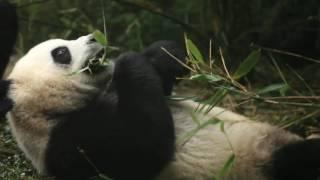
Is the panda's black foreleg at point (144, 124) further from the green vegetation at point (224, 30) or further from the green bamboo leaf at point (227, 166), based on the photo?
the green vegetation at point (224, 30)

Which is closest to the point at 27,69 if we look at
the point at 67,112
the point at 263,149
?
the point at 67,112

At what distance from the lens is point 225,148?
372 centimetres

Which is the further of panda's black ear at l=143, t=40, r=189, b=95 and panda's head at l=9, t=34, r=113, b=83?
panda's black ear at l=143, t=40, r=189, b=95

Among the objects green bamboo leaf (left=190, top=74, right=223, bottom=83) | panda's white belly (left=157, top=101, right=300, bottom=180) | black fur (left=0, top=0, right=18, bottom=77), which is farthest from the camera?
black fur (left=0, top=0, right=18, bottom=77)

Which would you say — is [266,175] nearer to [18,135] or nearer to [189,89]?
[18,135]

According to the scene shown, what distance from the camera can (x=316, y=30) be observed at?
628 centimetres

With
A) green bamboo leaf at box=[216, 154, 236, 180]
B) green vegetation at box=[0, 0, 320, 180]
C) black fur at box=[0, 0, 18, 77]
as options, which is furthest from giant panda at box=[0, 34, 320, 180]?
green vegetation at box=[0, 0, 320, 180]

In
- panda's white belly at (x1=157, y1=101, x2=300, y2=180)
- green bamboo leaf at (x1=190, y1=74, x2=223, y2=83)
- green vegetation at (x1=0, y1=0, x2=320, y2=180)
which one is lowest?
green vegetation at (x1=0, y1=0, x2=320, y2=180)

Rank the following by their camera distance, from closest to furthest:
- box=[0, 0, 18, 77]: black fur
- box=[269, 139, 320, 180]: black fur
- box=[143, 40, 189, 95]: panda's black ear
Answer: box=[269, 139, 320, 180]: black fur, box=[143, 40, 189, 95]: panda's black ear, box=[0, 0, 18, 77]: black fur

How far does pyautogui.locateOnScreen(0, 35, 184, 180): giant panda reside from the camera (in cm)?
353

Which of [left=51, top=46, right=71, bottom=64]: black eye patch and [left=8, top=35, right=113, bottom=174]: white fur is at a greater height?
[left=51, top=46, right=71, bottom=64]: black eye patch

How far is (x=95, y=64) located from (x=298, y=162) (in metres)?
1.16

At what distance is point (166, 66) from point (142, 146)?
0.56m

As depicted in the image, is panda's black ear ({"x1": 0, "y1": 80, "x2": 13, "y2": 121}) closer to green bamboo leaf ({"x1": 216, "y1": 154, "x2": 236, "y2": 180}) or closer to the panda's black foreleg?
the panda's black foreleg
